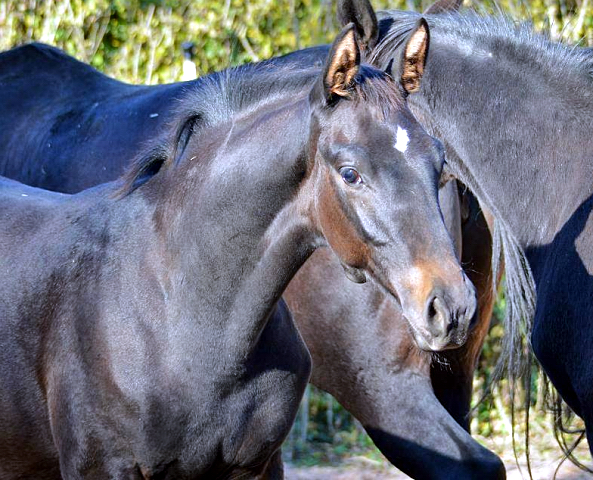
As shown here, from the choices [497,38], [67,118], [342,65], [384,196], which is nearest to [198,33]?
[67,118]

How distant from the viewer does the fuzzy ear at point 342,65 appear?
2.70 metres

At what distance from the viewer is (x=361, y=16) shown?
3.44m

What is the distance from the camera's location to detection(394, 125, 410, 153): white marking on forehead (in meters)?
2.71

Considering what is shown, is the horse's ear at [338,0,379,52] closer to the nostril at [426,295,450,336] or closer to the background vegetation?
the nostril at [426,295,450,336]

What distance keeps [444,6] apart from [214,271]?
151 centimetres

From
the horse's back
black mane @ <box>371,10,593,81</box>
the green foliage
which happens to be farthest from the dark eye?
the green foliage

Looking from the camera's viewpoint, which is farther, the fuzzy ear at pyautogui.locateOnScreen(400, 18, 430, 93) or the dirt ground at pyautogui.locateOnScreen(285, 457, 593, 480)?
A: the dirt ground at pyautogui.locateOnScreen(285, 457, 593, 480)

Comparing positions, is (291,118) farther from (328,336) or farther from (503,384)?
(503,384)

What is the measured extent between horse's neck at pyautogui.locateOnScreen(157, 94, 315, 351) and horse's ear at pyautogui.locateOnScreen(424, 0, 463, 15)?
1.19 metres

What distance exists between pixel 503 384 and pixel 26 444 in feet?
12.9

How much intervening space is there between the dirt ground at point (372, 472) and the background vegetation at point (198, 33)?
0.75 metres

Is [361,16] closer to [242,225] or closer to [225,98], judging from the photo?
[225,98]

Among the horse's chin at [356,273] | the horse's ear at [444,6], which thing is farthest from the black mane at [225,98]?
the horse's ear at [444,6]

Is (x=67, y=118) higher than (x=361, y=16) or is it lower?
lower
